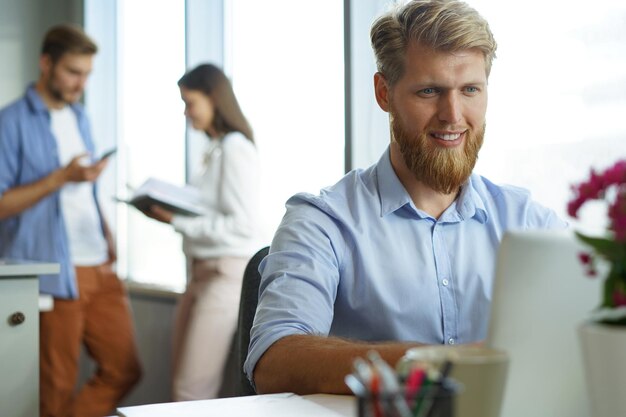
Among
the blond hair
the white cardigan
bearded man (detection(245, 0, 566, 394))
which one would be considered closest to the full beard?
bearded man (detection(245, 0, 566, 394))

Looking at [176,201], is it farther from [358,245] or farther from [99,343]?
[358,245]

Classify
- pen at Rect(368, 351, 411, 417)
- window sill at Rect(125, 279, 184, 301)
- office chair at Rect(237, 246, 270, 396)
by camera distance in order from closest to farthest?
pen at Rect(368, 351, 411, 417) < office chair at Rect(237, 246, 270, 396) < window sill at Rect(125, 279, 184, 301)

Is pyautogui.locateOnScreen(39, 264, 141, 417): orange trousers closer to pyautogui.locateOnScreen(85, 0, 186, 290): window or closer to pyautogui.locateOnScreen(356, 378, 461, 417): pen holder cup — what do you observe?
pyautogui.locateOnScreen(85, 0, 186, 290): window

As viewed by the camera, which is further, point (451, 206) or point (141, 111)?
point (141, 111)

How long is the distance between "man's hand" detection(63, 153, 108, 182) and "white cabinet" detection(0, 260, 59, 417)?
797 millimetres

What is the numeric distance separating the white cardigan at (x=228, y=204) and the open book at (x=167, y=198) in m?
0.04

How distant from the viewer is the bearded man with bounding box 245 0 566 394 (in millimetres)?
1569

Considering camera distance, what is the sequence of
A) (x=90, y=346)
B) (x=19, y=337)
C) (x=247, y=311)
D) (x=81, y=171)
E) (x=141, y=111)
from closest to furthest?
(x=247, y=311), (x=19, y=337), (x=81, y=171), (x=90, y=346), (x=141, y=111)

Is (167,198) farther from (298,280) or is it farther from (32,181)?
(298,280)

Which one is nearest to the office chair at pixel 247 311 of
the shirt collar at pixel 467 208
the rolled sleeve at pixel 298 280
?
the rolled sleeve at pixel 298 280

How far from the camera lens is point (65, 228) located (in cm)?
370

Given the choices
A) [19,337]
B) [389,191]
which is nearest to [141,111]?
[19,337]

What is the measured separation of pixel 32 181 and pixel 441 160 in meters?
2.34

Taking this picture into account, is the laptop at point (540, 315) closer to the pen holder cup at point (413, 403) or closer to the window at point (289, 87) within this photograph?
the pen holder cup at point (413, 403)
